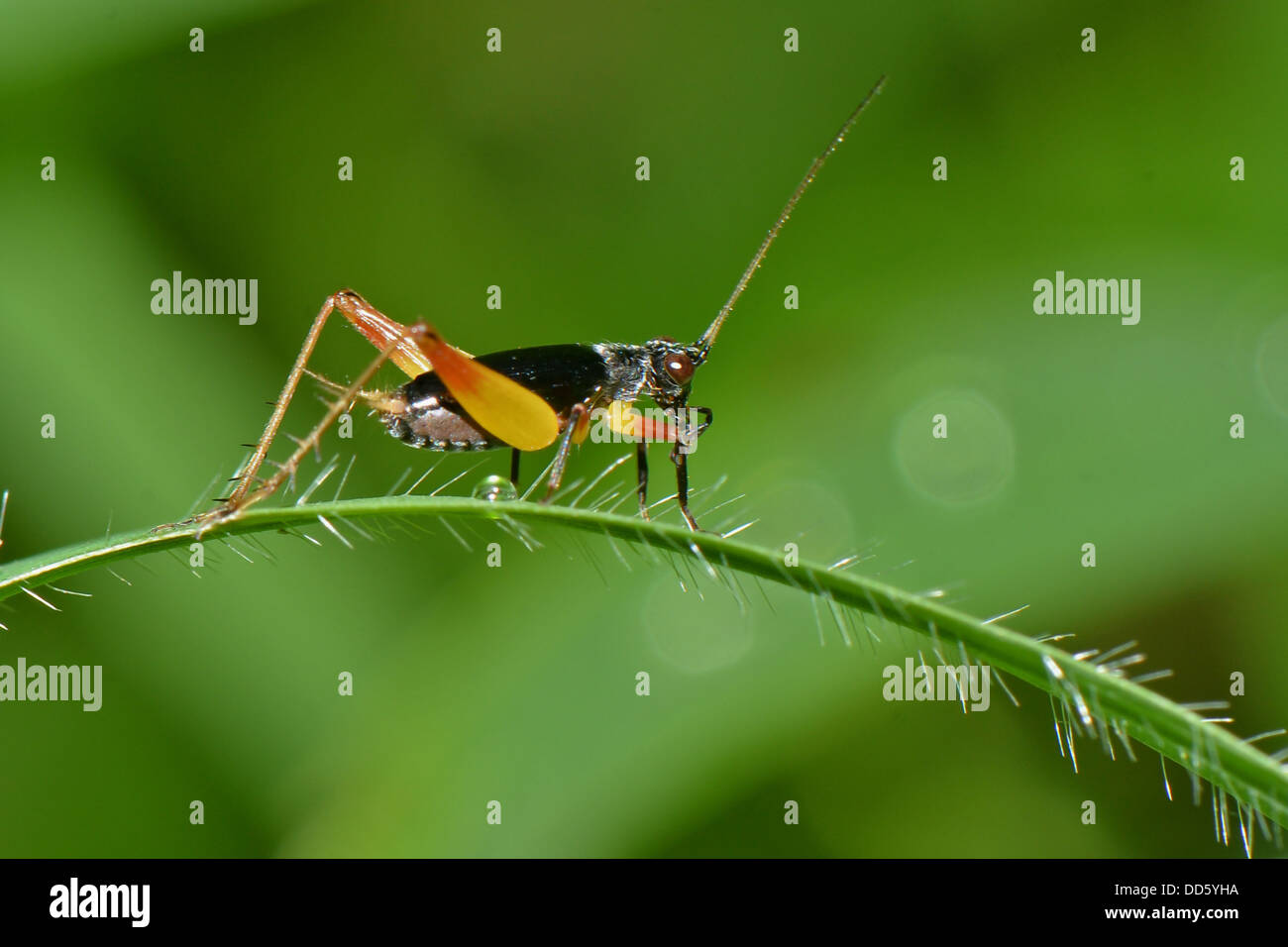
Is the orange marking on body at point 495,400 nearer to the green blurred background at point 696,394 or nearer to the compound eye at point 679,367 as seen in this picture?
the green blurred background at point 696,394

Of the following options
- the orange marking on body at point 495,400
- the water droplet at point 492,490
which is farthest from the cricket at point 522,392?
the water droplet at point 492,490

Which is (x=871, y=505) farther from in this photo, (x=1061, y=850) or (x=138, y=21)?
(x=138, y=21)

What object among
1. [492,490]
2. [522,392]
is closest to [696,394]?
[522,392]

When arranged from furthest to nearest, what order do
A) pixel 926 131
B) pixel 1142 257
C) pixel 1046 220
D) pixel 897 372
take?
1. pixel 926 131
2. pixel 1046 220
3. pixel 1142 257
4. pixel 897 372

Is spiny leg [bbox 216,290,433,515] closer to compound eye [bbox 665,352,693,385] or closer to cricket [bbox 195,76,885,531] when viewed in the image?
cricket [bbox 195,76,885,531]

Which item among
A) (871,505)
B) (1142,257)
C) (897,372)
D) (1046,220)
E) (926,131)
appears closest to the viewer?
(871,505)

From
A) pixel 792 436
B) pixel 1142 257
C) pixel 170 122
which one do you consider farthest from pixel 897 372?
pixel 170 122
